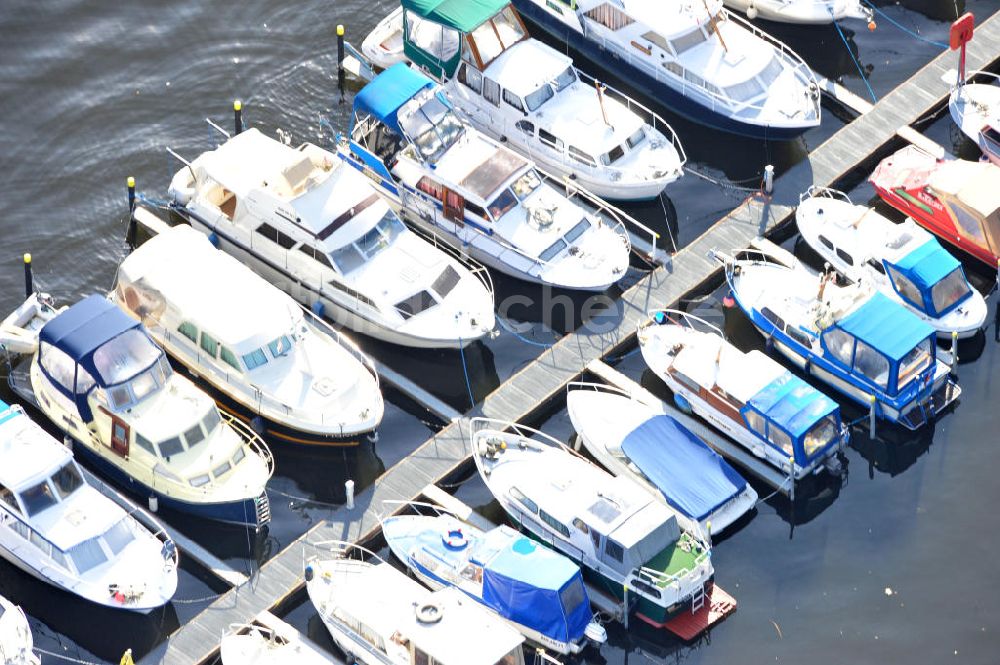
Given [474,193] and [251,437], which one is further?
[474,193]

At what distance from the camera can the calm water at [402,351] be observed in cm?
5188

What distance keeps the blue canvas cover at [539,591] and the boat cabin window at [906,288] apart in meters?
14.5

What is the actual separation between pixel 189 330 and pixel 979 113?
26.2m

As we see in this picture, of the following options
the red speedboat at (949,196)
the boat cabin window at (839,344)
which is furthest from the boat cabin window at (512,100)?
the boat cabin window at (839,344)

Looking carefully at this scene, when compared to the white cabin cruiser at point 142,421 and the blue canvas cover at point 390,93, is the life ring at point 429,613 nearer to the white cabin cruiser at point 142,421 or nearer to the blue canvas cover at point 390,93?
the white cabin cruiser at point 142,421

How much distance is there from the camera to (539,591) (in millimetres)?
49938

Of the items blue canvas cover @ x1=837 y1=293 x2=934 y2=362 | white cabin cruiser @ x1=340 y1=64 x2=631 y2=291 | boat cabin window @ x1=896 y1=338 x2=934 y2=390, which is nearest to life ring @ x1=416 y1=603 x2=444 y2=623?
white cabin cruiser @ x1=340 y1=64 x2=631 y2=291

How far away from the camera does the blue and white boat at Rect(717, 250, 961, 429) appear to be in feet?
184

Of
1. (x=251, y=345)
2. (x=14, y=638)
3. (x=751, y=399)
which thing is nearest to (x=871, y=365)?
(x=751, y=399)

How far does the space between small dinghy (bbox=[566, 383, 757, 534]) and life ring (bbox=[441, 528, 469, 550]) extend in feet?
16.5

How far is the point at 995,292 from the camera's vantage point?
60.2 meters

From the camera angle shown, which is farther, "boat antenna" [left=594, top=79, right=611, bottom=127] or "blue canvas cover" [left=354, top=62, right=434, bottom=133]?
"boat antenna" [left=594, top=79, right=611, bottom=127]

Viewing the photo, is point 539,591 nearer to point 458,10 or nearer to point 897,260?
point 897,260

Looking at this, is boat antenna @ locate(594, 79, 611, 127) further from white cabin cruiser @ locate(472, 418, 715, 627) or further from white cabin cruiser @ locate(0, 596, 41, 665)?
white cabin cruiser @ locate(0, 596, 41, 665)
